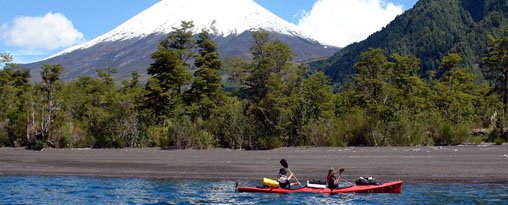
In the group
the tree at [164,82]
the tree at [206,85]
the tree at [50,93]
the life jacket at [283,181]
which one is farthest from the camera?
the tree at [164,82]

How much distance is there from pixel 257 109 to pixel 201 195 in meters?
18.6

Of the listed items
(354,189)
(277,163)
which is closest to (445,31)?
(277,163)

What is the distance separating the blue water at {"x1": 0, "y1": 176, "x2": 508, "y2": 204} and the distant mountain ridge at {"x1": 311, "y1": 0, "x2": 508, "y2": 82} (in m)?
129

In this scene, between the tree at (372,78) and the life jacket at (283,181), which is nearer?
the life jacket at (283,181)

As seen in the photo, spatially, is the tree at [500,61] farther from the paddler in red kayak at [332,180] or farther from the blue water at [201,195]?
the paddler in red kayak at [332,180]

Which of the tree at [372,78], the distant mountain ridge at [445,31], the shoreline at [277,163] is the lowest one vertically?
the shoreline at [277,163]

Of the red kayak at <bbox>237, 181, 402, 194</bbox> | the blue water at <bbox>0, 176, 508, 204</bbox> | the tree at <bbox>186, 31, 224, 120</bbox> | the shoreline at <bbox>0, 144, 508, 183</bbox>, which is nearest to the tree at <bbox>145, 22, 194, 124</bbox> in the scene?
the tree at <bbox>186, 31, 224, 120</bbox>

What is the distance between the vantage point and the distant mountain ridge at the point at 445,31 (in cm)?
15931

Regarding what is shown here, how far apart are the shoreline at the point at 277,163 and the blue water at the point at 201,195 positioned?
150 cm

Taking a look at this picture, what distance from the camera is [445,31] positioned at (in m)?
178

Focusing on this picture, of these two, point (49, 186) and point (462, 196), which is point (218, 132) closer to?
point (49, 186)

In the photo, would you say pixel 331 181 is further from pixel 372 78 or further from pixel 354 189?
pixel 372 78

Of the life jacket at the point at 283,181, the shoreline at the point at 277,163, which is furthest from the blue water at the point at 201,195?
the shoreline at the point at 277,163

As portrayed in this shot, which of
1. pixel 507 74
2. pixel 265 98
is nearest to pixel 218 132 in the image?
pixel 265 98
